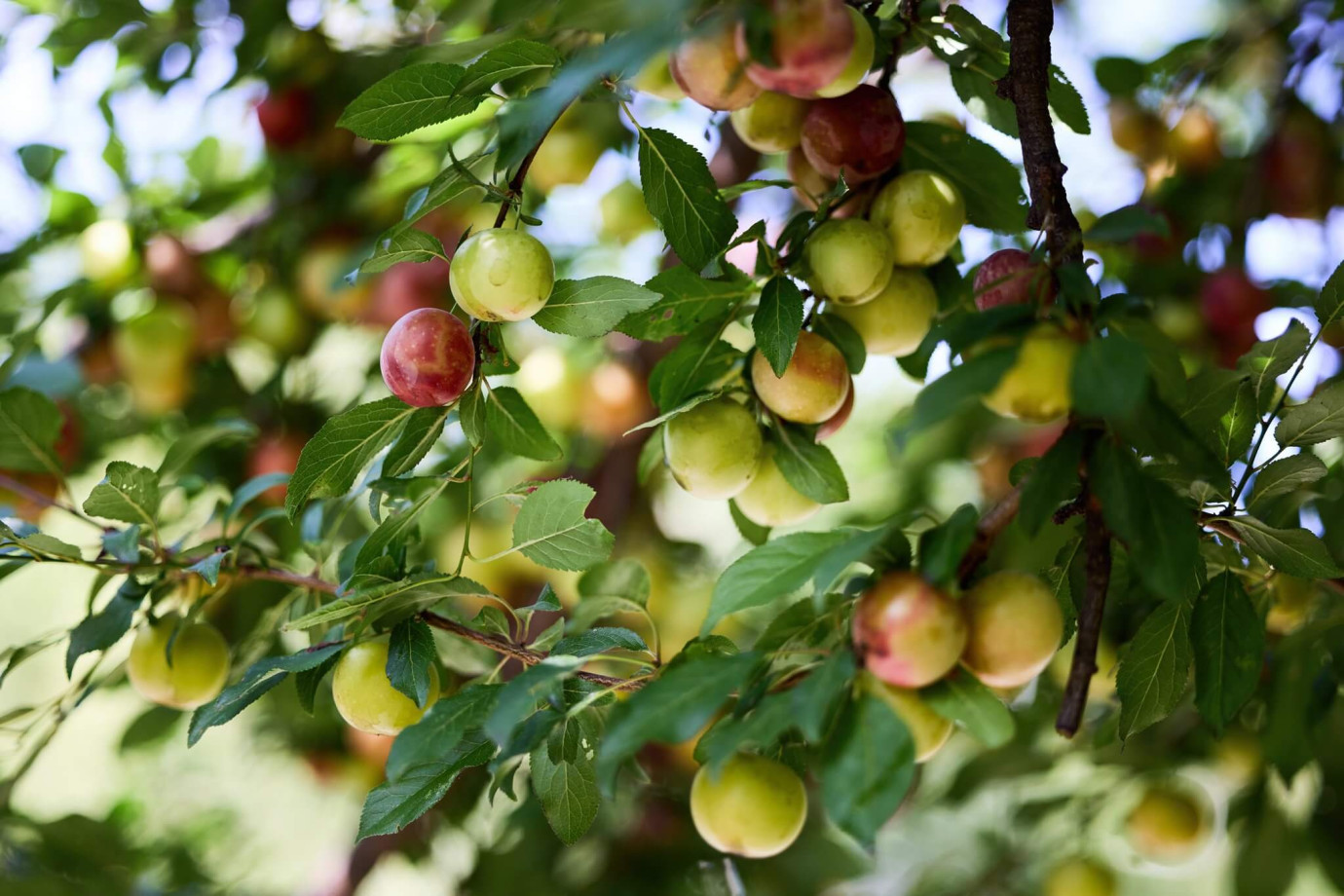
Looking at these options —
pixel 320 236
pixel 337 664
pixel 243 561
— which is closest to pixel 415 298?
pixel 320 236

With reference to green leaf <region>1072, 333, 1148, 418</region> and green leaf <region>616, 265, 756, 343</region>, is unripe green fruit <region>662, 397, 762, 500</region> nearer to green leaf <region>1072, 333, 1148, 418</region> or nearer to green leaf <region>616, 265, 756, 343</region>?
green leaf <region>616, 265, 756, 343</region>

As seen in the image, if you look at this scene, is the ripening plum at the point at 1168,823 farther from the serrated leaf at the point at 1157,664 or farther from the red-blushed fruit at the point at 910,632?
the red-blushed fruit at the point at 910,632

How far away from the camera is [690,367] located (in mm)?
570

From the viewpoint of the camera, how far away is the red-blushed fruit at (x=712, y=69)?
48cm

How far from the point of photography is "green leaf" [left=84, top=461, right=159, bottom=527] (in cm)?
61

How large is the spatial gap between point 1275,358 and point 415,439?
0.41m

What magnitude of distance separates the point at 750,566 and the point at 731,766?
0.09 meters

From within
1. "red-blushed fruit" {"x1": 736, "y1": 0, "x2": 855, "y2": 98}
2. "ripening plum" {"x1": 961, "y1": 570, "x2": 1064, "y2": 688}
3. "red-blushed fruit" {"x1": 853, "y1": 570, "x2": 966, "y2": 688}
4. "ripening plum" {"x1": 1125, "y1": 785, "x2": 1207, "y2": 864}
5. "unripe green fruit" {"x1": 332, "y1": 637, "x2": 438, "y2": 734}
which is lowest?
"ripening plum" {"x1": 1125, "y1": 785, "x2": 1207, "y2": 864}

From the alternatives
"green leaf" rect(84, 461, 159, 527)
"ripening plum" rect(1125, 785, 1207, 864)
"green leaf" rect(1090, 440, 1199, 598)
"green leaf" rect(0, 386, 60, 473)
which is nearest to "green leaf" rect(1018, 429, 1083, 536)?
"green leaf" rect(1090, 440, 1199, 598)

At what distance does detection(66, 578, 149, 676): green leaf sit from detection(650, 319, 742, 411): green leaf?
0.30 metres

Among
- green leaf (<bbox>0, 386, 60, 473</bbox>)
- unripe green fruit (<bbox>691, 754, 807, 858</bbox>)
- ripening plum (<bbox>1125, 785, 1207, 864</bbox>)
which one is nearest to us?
unripe green fruit (<bbox>691, 754, 807, 858</bbox>)

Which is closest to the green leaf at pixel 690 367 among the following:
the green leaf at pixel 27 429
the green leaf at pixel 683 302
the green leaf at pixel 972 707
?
the green leaf at pixel 683 302

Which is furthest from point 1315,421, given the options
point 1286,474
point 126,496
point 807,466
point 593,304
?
point 126,496

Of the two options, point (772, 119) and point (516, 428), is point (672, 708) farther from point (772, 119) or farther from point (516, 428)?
point (772, 119)
